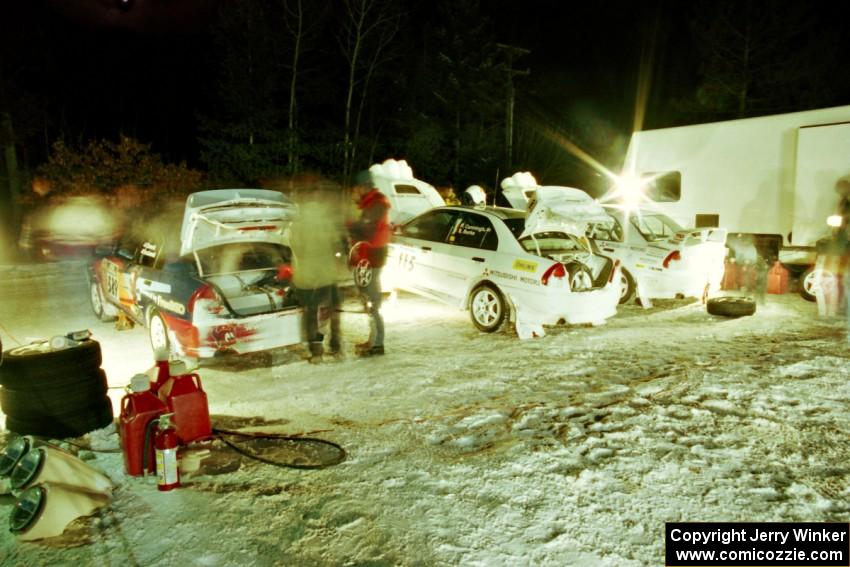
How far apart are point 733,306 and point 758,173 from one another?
3.24m

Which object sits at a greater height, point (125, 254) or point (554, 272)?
point (125, 254)

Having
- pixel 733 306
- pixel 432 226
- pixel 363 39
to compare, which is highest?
pixel 363 39

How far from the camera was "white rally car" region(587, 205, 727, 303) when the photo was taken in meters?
9.54

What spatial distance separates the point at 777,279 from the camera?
1094cm

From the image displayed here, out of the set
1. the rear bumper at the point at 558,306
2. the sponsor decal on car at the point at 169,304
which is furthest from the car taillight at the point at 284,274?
the rear bumper at the point at 558,306

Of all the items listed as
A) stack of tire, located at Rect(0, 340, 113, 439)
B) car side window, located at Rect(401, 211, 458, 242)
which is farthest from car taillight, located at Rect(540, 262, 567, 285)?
stack of tire, located at Rect(0, 340, 113, 439)

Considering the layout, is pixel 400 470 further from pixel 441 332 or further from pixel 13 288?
pixel 13 288

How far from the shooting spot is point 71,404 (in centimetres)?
453

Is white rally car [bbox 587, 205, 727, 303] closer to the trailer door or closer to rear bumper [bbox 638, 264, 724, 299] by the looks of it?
rear bumper [bbox 638, 264, 724, 299]

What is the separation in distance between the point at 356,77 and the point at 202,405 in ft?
78.7

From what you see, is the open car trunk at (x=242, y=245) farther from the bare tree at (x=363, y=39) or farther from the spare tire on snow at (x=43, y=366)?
the bare tree at (x=363, y=39)

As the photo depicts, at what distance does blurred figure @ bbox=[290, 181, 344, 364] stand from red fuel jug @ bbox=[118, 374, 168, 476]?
2546 mm

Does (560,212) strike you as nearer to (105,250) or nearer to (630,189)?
(630,189)

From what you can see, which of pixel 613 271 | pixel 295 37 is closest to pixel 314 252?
pixel 613 271
